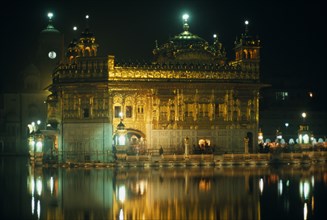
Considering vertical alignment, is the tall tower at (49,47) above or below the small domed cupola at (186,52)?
above

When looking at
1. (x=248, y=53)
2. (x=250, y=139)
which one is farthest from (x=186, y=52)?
(x=250, y=139)

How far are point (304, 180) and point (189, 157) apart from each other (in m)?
12.2

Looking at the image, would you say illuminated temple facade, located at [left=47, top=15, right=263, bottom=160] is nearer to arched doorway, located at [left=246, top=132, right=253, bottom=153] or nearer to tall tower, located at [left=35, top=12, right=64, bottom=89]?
arched doorway, located at [left=246, top=132, right=253, bottom=153]

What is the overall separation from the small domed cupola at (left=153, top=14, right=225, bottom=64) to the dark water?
13.7 meters

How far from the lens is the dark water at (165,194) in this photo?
23.0 meters

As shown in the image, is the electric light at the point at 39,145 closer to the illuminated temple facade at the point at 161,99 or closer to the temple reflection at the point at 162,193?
the illuminated temple facade at the point at 161,99

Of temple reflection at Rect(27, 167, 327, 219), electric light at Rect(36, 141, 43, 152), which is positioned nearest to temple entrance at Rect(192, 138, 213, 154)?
temple reflection at Rect(27, 167, 327, 219)

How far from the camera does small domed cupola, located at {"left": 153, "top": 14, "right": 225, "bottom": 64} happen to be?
2024 inches

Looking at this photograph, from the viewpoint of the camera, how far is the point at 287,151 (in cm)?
4962

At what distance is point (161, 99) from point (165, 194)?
21978mm

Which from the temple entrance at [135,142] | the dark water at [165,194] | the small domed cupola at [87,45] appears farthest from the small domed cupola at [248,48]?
the dark water at [165,194]

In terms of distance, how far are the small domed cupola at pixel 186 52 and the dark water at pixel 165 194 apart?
13.7 m

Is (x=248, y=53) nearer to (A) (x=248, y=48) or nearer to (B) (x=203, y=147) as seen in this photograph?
(A) (x=248, y=48)

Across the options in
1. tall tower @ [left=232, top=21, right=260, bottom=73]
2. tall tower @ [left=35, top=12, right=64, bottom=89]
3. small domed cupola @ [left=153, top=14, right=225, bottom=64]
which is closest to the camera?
small domed cupola @ [left=153, top=14, right=225, bottom=64]
